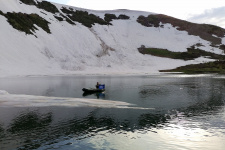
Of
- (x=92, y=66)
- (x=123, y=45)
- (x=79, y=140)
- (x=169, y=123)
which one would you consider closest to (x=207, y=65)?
(x=123, y=45)

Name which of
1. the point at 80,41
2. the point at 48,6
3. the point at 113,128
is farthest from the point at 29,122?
the point at 48,6

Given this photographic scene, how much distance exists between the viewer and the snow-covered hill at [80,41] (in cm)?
9356

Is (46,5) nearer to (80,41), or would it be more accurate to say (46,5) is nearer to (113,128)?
(80,41)

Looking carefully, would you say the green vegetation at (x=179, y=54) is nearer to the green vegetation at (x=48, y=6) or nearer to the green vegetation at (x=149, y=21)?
the green vegetation at (x=149, y=21)

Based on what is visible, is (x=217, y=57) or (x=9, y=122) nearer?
(x=9, y=122)

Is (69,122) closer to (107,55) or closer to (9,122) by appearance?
(9,122)

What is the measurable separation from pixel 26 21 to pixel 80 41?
29088mm

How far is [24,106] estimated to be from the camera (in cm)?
2856

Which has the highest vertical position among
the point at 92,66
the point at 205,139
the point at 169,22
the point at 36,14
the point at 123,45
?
the point at 169,22

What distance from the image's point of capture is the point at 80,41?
12288 centimetres

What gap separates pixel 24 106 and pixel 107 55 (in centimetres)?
9764

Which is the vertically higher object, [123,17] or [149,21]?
[123,17]

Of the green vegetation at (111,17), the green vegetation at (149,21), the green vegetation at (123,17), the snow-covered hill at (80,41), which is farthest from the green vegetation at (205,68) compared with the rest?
the green vegetation at (123,17)

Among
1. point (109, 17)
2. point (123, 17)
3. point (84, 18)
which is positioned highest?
point (123, 17)
